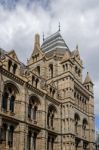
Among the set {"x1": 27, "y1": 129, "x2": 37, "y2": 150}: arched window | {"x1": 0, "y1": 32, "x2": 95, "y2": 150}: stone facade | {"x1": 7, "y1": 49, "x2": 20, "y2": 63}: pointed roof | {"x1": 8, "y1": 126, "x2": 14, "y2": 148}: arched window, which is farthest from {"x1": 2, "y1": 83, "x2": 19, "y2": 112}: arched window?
{"x1": 27, "y1": 129, "x2": 37, "y2": 150}: arched window

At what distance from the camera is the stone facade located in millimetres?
41688

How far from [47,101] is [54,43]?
62.5 ft

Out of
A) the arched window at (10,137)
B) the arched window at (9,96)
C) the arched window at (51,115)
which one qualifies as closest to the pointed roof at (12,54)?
the arched window at (9,96)

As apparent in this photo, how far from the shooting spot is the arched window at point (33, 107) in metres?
46.2

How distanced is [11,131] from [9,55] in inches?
409

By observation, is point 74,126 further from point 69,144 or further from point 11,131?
point 11,131

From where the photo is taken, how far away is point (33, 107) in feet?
155

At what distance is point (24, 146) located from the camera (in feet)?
138

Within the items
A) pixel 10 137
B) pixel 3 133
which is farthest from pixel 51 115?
pixel 3 133

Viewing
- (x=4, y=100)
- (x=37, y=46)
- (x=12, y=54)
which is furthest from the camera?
(x=37, y=46)

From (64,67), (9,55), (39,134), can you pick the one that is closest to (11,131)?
(39,134)

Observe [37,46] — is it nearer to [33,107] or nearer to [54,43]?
[54,43]

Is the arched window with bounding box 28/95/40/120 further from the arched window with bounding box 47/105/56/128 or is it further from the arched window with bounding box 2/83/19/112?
the arched window with bounding box 47/105/56/128

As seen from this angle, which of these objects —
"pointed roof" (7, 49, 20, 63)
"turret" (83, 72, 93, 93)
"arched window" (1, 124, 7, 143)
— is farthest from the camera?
"turret" (83, 72, 93, 93)
